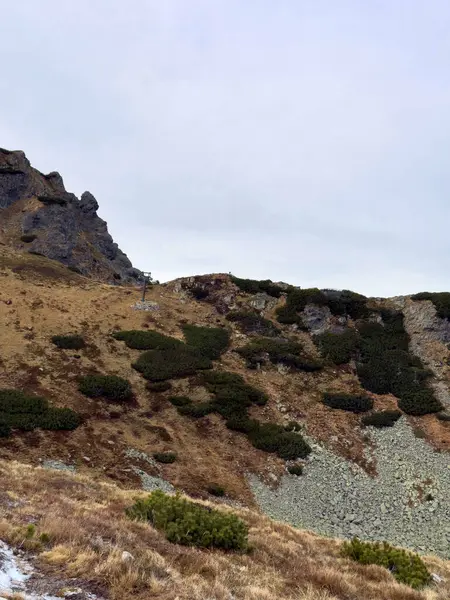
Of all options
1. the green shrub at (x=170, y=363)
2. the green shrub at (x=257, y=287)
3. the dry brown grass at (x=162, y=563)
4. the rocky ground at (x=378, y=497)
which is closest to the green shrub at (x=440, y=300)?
the green shrub at (x=257, y=287)

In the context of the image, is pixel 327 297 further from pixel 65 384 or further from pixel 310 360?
pixel 65 384

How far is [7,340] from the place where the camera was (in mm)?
38188

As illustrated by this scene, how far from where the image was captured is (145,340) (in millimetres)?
44469

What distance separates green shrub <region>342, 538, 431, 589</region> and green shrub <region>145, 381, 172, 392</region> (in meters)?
24.8

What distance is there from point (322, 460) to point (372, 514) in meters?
5.53

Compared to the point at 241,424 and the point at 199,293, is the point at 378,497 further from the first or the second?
the point at 199,293

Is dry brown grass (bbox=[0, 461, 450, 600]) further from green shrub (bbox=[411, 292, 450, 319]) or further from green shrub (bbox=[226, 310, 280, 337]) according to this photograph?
green shrub (bbox=[411, 292, 450, 319])

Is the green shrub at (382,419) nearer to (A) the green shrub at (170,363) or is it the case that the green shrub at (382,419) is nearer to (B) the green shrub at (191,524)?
(A) the green shrub at (170,363)

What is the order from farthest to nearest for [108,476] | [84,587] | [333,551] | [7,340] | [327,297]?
[327,297], [7,340], [108,476], [333,551], [84,587]

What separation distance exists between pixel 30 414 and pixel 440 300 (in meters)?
48.6

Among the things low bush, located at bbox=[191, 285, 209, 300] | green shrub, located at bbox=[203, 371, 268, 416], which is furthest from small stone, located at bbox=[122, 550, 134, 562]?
low bush, located at bbox=[191, 285, 209, 300]

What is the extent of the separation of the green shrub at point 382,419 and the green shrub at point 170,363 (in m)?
15.1

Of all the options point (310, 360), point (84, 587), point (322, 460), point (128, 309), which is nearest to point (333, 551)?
point (84, 587)

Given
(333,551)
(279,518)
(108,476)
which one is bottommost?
(279,518)
